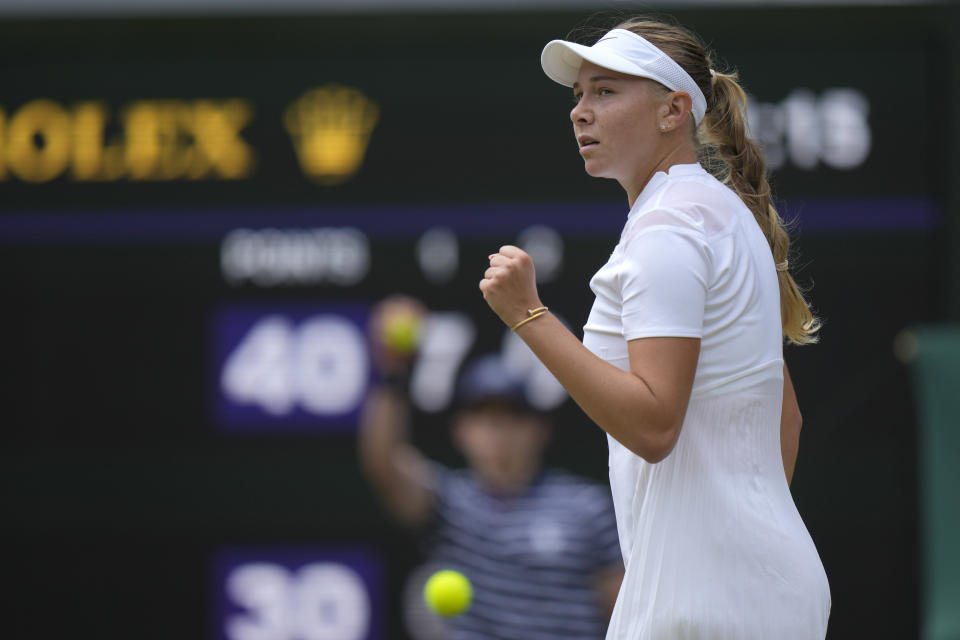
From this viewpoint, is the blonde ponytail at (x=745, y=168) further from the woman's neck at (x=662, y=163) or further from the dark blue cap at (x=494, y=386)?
the dark blue cap at (x=494, y=386)

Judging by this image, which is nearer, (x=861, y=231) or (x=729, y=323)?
(x=729, y=323)

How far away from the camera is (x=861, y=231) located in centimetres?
466

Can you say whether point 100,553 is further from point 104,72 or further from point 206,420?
point 104,72

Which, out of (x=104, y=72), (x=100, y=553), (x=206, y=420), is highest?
(x=104, y=72)

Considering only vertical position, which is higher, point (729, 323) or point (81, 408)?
point (729, 323)

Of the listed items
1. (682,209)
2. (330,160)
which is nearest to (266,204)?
(330,160)

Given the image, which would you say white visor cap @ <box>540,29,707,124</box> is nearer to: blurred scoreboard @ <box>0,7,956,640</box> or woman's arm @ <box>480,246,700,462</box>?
woman's arm @ <box>480,246,700,462</box>

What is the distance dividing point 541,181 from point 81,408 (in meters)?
1.72

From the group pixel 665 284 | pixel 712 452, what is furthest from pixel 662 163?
pixel 712 452

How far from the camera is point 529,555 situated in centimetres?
397

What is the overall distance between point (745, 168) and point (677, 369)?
1.34 ft

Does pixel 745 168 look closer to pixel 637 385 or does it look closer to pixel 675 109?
pixel 675 109

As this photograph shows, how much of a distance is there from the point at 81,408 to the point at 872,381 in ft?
8.66

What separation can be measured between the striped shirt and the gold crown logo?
1.27 m
